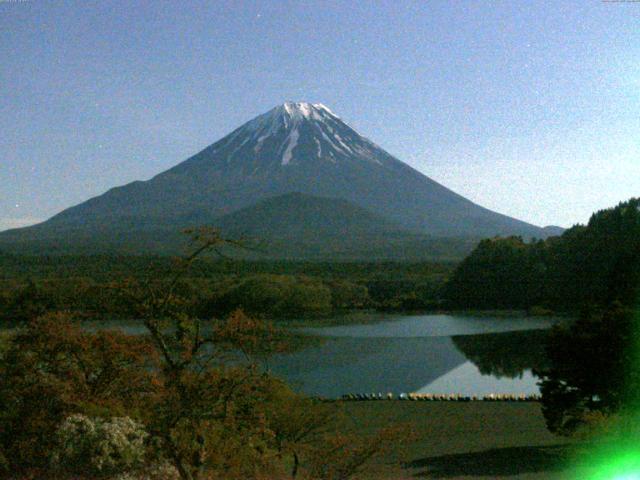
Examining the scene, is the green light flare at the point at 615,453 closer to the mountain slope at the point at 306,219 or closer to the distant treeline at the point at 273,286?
the distant treeline at the point at 273,286

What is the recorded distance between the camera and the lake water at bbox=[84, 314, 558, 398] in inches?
711

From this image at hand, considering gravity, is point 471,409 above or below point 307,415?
below

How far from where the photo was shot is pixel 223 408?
15.7 ft

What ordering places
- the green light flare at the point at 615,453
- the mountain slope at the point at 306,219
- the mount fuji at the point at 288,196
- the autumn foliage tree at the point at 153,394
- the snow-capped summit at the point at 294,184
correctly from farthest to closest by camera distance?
the snow-capped summit at the point at 294,184 → the mount fuji at the point at 288,196 → the mountain slope at the point at 306,219 → the green light flare at the point at 615,453 → the autumn foliage tree at the point at 153,394

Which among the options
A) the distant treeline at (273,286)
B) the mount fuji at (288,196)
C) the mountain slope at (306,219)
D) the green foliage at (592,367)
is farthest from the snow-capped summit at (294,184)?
the green foliage at (592,367)

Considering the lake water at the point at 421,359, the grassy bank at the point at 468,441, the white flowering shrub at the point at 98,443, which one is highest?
the white flowering shrub at the point at 98,443

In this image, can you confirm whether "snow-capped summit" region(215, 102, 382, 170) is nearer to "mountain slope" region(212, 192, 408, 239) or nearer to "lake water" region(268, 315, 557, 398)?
"mountain slope" region(212, 192, 408, 239)

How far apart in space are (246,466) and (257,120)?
116818 mm

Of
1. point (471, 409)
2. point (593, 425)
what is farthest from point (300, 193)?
point (593, 425)

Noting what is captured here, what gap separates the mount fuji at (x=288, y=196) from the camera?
9062 cm

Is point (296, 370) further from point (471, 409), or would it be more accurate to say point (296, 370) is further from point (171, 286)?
point (171, 286)

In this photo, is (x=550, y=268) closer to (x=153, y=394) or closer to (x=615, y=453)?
(x=615, y=453)

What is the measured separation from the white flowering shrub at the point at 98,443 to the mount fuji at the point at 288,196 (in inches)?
2972

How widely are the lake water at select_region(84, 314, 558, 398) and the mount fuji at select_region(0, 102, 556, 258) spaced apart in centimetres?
5248
